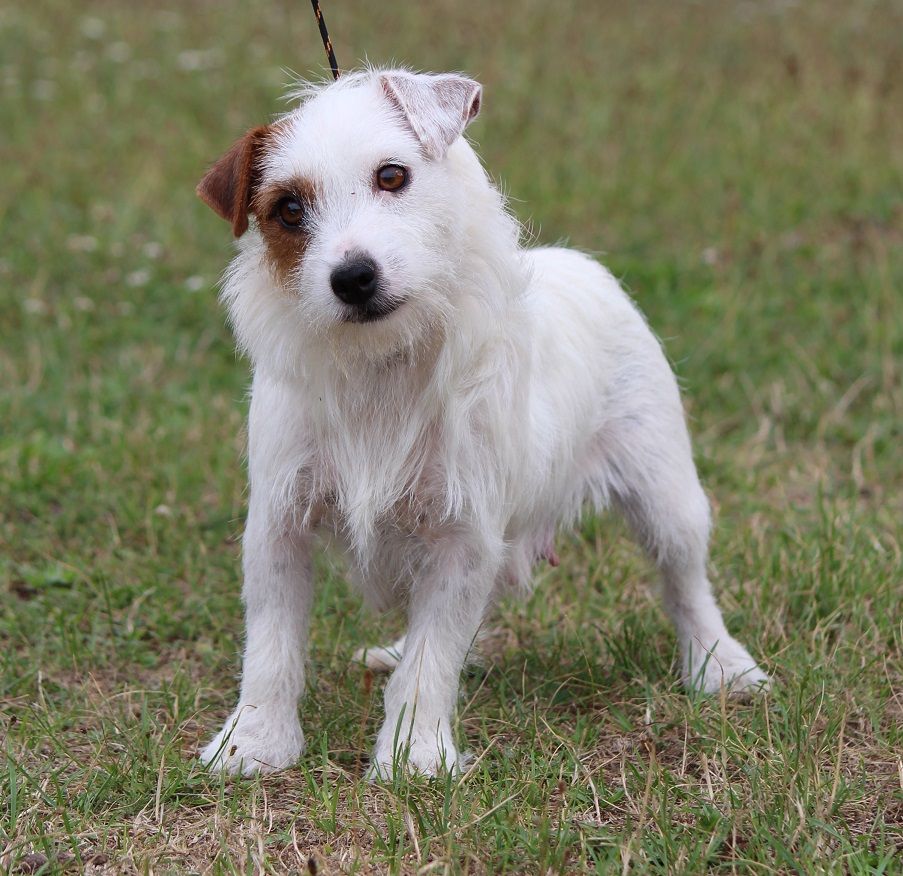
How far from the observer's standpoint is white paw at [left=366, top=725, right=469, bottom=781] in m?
3.39

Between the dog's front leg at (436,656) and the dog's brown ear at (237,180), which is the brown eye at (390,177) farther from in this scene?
the dog's front leg at (436,656)

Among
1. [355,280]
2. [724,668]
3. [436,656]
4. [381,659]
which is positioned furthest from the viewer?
[381,659]

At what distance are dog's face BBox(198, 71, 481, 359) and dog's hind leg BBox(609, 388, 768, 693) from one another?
1.12 meters

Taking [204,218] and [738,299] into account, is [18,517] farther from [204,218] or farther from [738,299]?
[738,299]

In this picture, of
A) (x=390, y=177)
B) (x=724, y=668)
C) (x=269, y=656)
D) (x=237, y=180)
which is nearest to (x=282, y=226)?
(x=237, y=180)

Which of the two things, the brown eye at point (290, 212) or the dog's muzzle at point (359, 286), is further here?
the brown eye at point (290, 212)

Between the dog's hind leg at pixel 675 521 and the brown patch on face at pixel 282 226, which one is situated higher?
the brown patch on face at pixel 282 226

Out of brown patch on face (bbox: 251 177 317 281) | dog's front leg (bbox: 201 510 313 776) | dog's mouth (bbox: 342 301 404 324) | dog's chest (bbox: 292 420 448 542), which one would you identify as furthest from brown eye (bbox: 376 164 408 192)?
dog's front leg (bbox: 201 510 313 776)

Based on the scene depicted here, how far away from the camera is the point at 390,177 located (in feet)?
10.7

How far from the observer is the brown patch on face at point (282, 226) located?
3.26 metres

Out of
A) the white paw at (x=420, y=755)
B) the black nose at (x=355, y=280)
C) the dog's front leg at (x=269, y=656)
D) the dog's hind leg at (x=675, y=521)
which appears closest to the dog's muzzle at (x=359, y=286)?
the black nose at (x=355, y=280)

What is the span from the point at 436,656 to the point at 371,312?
3.04 feet

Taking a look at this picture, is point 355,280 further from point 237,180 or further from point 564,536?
point 564,536

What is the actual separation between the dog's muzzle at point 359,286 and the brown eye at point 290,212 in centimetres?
24
